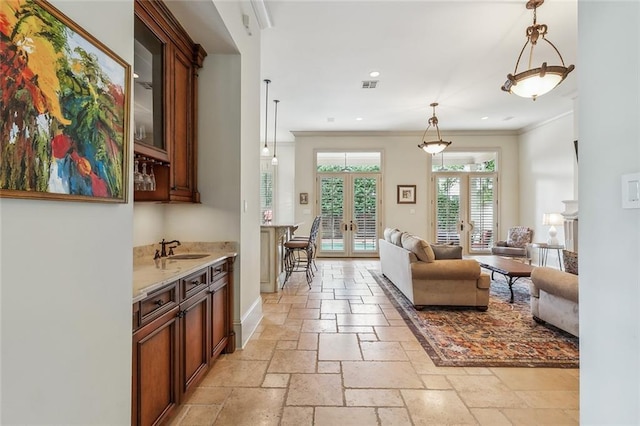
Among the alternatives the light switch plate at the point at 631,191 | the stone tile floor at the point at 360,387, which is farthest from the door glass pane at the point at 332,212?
the light switch plate at the point at 631,191

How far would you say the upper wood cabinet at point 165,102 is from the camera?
6.62 feet

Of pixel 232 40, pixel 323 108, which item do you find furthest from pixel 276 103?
pixel 232 40

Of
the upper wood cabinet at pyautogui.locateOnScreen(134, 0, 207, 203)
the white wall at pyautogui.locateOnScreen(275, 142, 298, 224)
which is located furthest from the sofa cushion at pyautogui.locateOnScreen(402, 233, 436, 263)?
the white wall at pyautogui.locateOnScreen(275, 142, 298, 224)

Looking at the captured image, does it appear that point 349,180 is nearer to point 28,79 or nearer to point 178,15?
point 178,15

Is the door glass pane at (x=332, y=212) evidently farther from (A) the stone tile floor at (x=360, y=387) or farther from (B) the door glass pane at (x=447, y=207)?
(A) the stone tile floor at (x=360, y=387)

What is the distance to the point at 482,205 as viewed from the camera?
8.16m

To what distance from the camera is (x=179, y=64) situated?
2.46 meters

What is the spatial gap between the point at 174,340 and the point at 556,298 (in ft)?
11.0

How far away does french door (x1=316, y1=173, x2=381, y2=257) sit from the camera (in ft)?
26.6

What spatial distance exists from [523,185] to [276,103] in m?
6.54

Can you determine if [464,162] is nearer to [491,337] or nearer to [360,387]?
[491,337]

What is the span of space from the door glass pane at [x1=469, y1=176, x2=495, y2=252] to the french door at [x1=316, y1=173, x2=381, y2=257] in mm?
2498

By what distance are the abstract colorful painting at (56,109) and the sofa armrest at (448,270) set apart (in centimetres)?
325

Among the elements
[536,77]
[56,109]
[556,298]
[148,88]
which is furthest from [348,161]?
[56,109]
